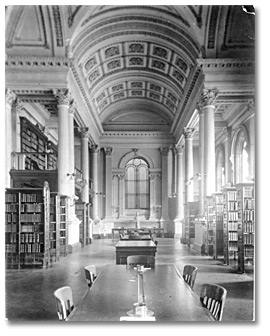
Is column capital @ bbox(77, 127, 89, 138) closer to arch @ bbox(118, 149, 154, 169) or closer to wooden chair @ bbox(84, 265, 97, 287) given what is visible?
arch @ bbox(118, 149, 154, 169)

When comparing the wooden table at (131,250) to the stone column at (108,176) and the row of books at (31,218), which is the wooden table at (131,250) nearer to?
the row of books at (31,218)

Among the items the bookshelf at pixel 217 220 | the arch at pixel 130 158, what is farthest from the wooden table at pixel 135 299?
the arch at pixel 130 158

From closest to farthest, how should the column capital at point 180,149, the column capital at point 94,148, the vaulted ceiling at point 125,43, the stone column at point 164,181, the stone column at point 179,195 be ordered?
1. the vaulted ceiling at point 125,43
2. the stone column at point 179,195
3. the column capital at point 94,148
4. the column capital at point 180,149
5. the stone column at point 164,181

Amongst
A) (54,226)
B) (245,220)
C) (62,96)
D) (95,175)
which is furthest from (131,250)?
(95,175)

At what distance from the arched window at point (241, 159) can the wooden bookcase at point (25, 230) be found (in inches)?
463

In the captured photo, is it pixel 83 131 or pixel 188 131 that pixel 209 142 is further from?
pixel 83 131

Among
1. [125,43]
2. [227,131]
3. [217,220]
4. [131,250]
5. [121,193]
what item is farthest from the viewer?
[121,193]

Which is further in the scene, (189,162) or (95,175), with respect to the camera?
(95,175)

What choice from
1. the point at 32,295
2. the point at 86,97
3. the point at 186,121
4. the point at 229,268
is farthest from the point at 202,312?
the point at 186,121

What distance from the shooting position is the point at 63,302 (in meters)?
3.59

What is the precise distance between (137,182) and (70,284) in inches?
730

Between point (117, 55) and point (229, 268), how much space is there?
11191 millimetres

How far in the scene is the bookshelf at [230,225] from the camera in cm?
1065
